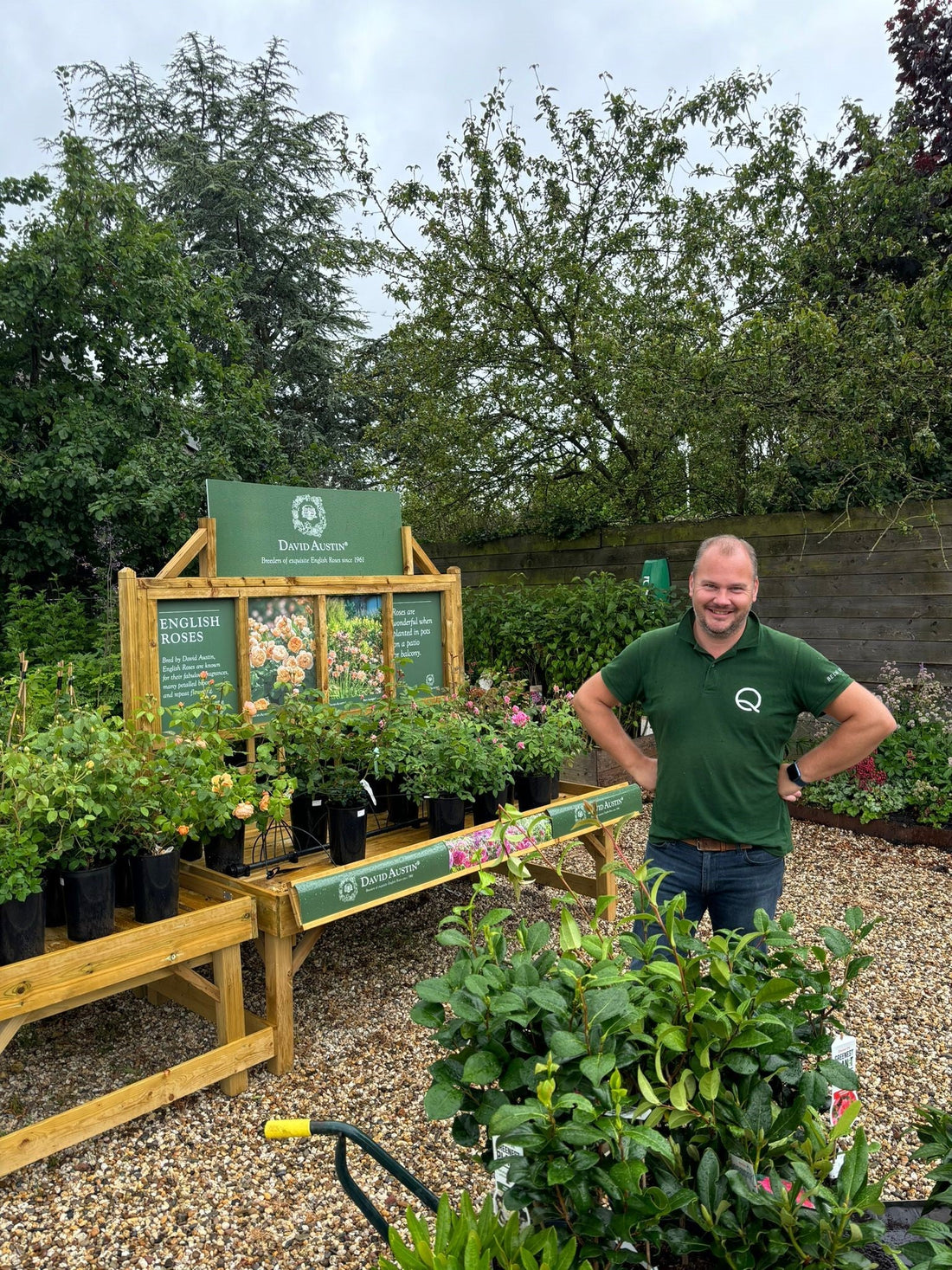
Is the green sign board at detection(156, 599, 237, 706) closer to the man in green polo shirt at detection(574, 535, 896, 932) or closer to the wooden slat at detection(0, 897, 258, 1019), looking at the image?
the wooden slat at detection(0, 897, 258, 1019)

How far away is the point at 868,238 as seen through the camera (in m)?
6.92

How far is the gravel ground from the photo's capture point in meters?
2.09

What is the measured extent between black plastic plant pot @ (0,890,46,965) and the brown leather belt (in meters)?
1.71

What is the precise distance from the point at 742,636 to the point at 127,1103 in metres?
2.08

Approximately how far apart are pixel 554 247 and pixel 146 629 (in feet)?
16.1

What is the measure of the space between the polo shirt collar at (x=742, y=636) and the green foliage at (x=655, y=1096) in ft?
3.94

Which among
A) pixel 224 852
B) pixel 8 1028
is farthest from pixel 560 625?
pixel 8 1028

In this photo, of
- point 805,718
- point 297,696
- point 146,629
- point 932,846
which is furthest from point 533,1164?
point 805,718

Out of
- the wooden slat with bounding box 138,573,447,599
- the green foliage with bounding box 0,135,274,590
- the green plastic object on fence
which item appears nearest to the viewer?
the wooden slat with bounding box 138,573,447,599

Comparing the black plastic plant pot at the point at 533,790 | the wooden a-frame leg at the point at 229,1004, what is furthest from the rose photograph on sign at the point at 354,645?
the wooden a-frame leg at the point at 229,1004

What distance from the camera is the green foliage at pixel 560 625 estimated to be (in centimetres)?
636

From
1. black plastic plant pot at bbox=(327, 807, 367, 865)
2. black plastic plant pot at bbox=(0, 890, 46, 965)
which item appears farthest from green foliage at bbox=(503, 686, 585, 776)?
black plastic plant pot at bbox=(0, 890, 46, 965)

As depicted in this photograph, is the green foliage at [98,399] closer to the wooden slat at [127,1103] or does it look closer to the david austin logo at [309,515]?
the david austin logo at [309,515]

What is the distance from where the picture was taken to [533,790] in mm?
3645
